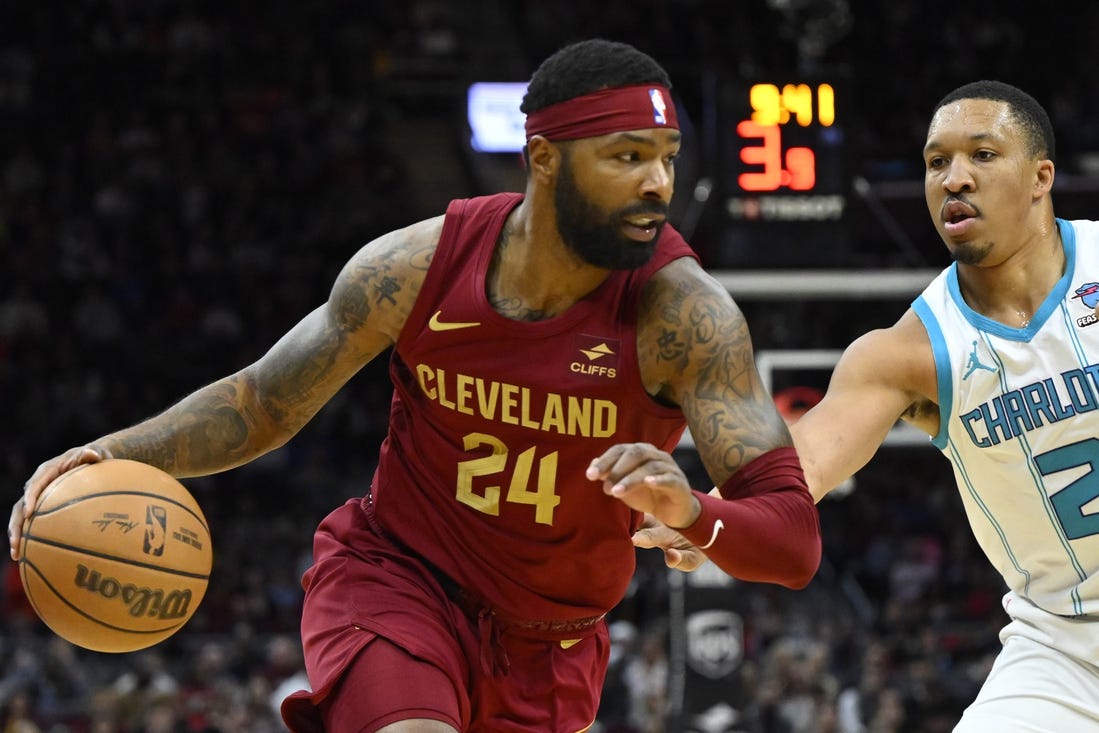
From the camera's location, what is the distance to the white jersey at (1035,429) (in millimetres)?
4090

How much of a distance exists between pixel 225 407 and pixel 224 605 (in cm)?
962

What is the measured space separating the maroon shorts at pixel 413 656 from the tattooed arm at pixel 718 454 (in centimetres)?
47

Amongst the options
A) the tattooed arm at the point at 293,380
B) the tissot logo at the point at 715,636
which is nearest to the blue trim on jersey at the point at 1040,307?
the tattooed arm at the point at 293,380

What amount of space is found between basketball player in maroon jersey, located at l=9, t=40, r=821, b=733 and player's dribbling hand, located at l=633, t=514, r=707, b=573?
62mm

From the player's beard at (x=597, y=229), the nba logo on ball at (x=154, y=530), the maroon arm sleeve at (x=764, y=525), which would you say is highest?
the player's beard at (x=597, y=229)

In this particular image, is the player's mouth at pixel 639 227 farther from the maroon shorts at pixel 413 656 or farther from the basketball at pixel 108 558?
the basketball at pixel 108 558

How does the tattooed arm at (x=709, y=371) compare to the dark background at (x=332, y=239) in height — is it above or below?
above

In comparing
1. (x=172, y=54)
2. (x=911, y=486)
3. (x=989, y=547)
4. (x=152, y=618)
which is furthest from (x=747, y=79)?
(x=172, y=54)

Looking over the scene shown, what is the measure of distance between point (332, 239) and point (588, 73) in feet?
46.3

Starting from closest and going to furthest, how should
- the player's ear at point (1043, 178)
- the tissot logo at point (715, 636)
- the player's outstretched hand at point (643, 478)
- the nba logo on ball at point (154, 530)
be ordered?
the player's outstretched hand at point (643, 478) → the nba logo on ball at point (154, 530) → the player's ear at point (1043, 178) → the tissot logo at point (715, 636)

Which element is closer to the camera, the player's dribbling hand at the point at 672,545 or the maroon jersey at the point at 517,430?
the maroon jersey at the point at 517,430

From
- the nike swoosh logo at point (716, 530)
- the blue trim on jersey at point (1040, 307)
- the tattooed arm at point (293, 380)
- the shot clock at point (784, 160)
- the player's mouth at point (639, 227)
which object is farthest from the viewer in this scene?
the shot clock at point (784, 160)

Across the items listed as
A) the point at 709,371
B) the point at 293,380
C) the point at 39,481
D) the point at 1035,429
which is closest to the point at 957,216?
the point at 1035,429

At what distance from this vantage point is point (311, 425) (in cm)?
1650
